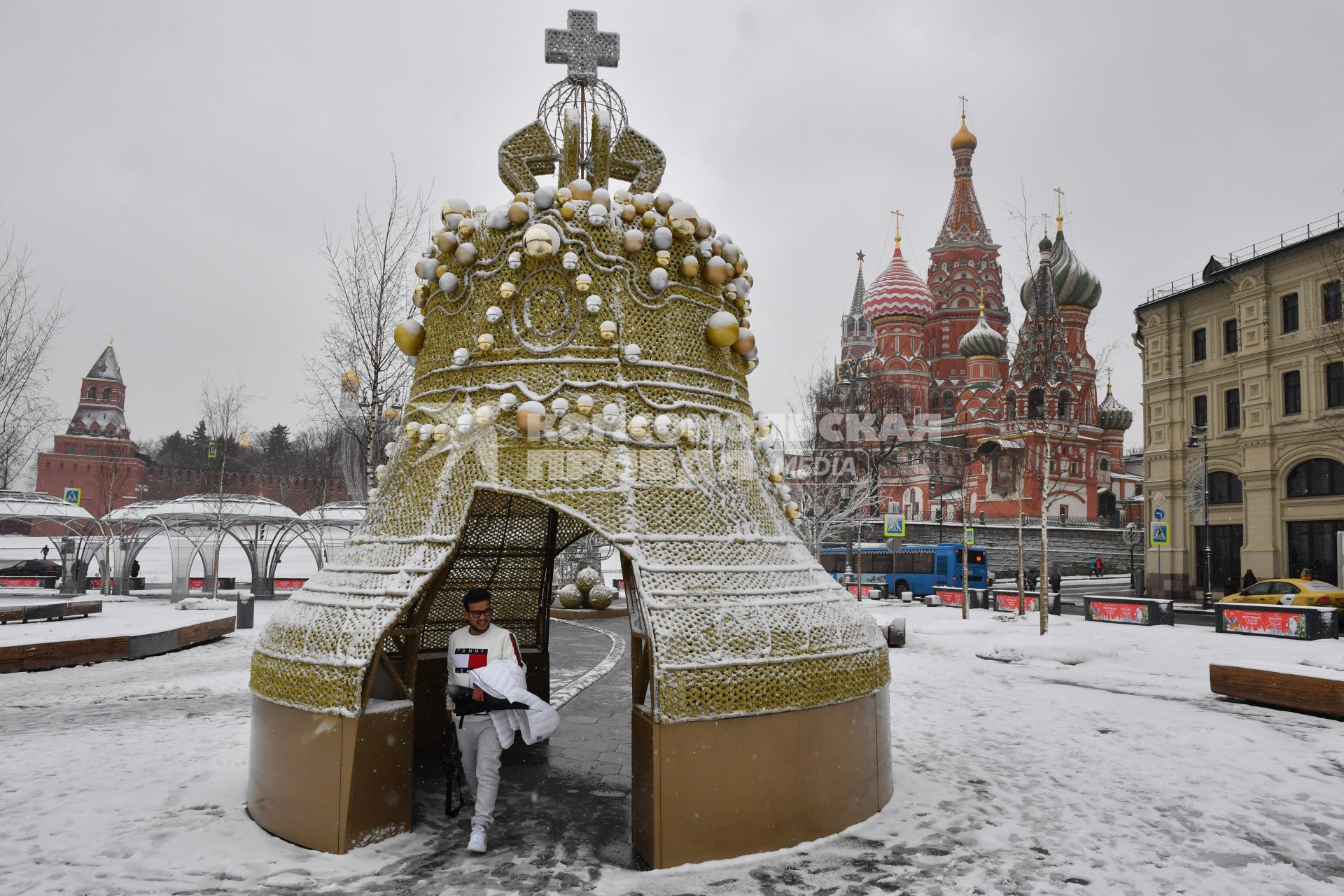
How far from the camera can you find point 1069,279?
47594 millimetres

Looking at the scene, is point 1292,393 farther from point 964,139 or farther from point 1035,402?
point 964,139

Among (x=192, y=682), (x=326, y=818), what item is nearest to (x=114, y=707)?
(x=192, y=682)

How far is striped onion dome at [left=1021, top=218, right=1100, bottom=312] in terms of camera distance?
47.7 meters

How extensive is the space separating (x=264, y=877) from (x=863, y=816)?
3.40 metres

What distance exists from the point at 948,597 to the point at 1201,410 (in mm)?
12282

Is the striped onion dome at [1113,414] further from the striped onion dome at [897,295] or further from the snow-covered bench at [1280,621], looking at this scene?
the snow-covered bench at [1280,621]

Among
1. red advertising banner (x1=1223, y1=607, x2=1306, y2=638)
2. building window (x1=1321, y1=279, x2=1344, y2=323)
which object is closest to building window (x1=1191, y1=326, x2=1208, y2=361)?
building window (x1=1321, y1=279, x2=1344, y2=323)

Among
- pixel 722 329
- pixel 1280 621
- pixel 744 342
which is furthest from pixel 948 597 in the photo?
pixel 722 329

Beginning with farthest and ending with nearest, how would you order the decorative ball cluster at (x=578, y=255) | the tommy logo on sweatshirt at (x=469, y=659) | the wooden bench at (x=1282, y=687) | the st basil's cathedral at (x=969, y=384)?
1. the st basil's cathedral at (x=969, y=384)
2. the wooden bench at (x=1282, y=687)
3. the decorative ball cluster at (x=578, y=255)
4. the tommy logo on sweatshirt at (x=469, y=659)

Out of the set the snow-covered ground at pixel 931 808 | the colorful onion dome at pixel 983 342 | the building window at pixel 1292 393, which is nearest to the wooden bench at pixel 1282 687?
the snow-covered ground at pixel 931 808

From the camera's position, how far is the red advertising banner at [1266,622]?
16.2m

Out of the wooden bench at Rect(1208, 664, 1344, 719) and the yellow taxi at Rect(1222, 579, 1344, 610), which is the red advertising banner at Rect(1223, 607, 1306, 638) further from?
the wooden bench at Rect(1208, 664, 1344, 719)

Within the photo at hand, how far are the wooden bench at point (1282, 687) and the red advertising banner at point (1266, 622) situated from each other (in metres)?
7.21

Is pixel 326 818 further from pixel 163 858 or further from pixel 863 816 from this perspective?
pixel 863 816
